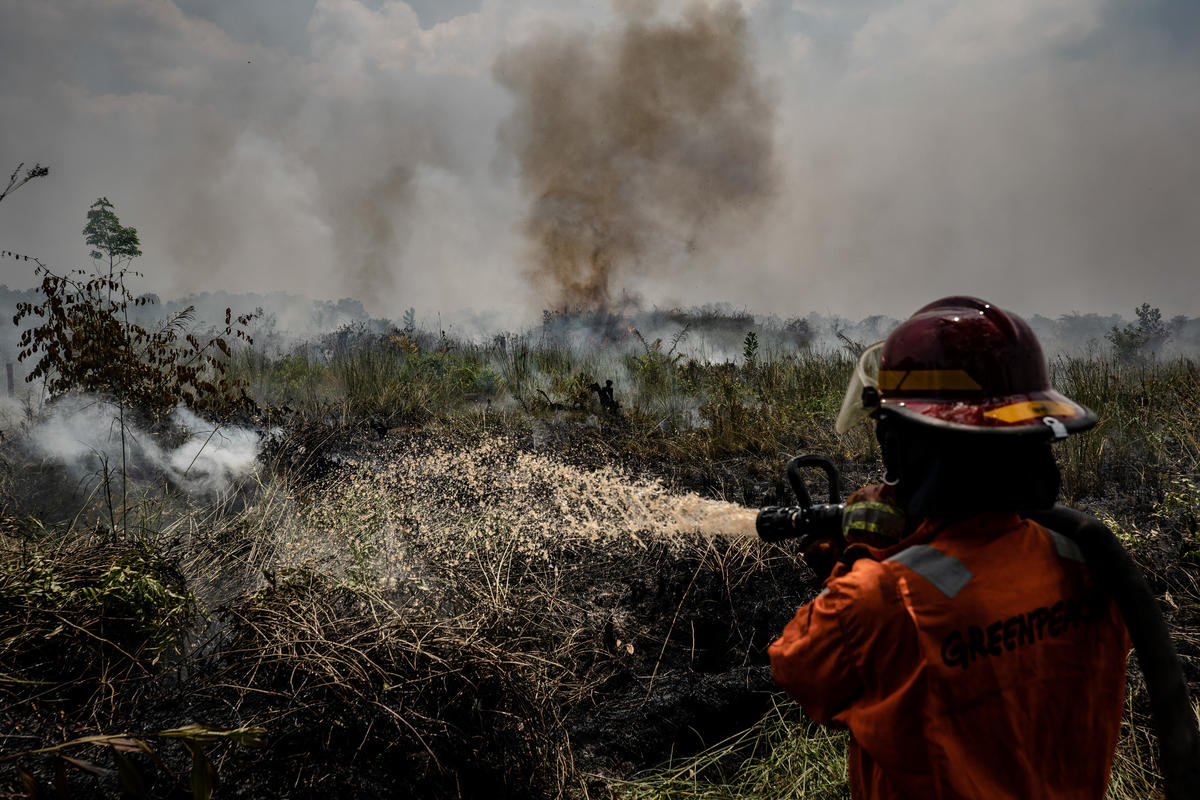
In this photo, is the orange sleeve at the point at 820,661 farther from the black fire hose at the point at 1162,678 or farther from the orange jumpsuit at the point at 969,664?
the black fire hose at the point at 1162,678

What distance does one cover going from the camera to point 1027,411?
1.16m

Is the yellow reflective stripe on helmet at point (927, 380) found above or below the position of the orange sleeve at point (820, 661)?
above

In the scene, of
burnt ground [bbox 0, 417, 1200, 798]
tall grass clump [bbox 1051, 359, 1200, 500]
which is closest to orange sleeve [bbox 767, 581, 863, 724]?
burnt ground [bbox 0, 417, 1200, 798]

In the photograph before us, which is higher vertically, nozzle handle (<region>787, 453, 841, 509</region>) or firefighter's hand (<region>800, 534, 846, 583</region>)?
nozzle handle (<region>787, 453, 841, 509</region>)

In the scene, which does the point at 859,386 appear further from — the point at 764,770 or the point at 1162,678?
the point at 764,770

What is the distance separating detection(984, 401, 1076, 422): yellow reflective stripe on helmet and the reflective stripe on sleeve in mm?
282

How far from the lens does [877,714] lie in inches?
43.1

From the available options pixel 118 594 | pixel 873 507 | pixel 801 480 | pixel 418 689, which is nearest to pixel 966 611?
pixel 873 507

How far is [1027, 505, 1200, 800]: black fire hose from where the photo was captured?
3.50ft

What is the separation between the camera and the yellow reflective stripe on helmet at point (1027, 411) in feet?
3.74

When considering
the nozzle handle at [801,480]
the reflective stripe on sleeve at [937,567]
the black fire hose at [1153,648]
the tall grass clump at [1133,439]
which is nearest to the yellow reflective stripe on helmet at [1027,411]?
the black fire hose at [1153,648]

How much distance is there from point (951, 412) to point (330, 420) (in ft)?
24.6

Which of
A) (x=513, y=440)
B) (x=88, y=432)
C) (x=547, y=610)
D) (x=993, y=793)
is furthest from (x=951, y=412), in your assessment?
(x=88, y=432)

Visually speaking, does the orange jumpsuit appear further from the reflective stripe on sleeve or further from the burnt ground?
the burnt ground
